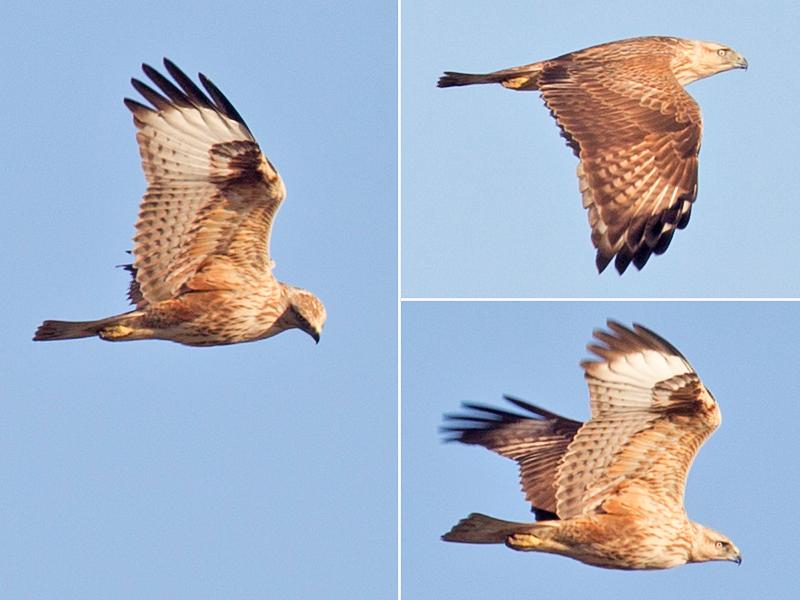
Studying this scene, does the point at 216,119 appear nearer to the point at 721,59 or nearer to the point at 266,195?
the point at 266,195

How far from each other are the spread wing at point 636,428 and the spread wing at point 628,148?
1.68 feet

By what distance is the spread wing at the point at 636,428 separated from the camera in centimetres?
866

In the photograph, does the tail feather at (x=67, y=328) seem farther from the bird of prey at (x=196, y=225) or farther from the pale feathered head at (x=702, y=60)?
the pale feathered head at (x=702, y=60)

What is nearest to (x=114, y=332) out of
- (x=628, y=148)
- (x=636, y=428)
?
(x=636, y=428)

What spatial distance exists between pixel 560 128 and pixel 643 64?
1.25 m

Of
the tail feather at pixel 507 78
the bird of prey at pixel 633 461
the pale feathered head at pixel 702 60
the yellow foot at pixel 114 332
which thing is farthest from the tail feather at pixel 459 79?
the yellow foot at pixel 114 332

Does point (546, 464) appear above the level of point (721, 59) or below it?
below

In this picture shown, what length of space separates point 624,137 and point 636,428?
1746 millimetres

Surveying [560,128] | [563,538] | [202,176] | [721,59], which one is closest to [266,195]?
[202,176]

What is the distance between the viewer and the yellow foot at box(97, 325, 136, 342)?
29.3ft

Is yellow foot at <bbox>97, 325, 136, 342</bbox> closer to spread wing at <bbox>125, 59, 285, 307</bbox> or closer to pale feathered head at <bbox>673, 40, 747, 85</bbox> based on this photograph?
spread wing at <bbox>125, 59, 285, 307</bbox>

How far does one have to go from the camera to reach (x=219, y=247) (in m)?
9.15

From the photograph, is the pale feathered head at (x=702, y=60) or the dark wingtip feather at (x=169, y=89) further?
the pale feathered head at (x=702, y=60)

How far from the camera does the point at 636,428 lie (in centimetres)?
869
